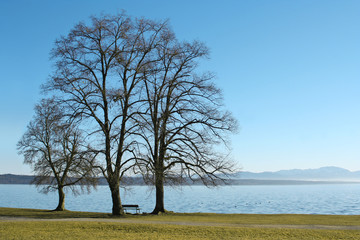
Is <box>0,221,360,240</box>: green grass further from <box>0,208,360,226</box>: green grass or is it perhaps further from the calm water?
the calm water

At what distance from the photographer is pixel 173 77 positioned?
1237 inches

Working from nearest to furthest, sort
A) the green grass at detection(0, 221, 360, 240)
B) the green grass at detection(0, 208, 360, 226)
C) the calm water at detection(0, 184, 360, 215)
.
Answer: the green grass at detection(0, 221, 360, 240) → the green grass at detection(0, 208, 360, 226) → the calm water at detection(0, 184, 360, 215)

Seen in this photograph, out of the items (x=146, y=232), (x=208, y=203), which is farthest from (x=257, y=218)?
(x=208, y=203)

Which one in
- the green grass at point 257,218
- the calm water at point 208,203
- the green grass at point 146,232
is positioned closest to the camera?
the green grass at point 146,232

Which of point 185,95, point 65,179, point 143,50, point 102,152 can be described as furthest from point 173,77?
point 65,179

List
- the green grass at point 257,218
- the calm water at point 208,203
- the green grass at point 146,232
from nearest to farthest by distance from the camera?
the green grass at point 146,232, the green grass at point 257,218, the calm water at point 208,203

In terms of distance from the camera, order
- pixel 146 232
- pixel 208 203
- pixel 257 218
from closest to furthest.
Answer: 1. pixel 146 232
2. pixel 257 218
3. pixel 208 203

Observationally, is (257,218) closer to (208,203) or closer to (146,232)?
(146,232)

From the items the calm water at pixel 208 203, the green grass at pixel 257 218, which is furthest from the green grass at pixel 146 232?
the calm water at pixel 208 203

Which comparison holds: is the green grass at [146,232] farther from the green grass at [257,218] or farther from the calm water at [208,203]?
the calm water at [208,203]

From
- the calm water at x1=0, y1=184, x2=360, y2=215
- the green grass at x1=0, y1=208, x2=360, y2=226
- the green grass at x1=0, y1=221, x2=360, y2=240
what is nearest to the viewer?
the green grass at x1=0, y1=221, x2=360, y2=240

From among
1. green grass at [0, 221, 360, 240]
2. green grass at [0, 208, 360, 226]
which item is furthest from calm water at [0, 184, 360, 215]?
green grass at [0, 221, 360, 240]

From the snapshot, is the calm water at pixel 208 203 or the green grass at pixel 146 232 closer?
the green grass at pixel 146 232

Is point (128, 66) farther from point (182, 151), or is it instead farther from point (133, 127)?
point (182, 151)
